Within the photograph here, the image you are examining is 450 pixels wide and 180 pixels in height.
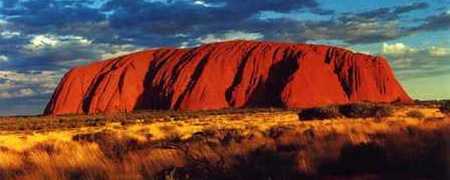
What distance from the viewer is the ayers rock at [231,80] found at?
108188 millimetres

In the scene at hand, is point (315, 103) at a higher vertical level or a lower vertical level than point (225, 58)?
lower

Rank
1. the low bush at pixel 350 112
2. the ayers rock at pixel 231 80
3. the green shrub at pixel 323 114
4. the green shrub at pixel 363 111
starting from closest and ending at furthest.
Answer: the green shrub at pixel 363 111 → the low bush at pixel 350 112 → the green shrub at pixel 323 114 → the ayers rock at pixel 231 80

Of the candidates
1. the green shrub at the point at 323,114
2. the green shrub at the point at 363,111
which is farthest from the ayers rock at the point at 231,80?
the green shrub at the point at 363,111

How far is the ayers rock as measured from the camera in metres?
108

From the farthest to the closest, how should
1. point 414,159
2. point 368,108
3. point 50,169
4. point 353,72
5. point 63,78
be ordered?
point 63,78 → point 353,72 → point 368,108 → point 50,169 → point 414,159

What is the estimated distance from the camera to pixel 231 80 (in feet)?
370

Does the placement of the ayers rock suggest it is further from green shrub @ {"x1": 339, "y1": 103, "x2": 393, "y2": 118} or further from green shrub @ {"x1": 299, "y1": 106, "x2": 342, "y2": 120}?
green shrub @ {"x1": 339, "y1": 103, "x2": 393, "y2": 118}

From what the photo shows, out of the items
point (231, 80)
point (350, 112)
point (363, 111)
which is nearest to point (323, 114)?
point (350, 112)

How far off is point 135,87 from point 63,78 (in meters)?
14.2

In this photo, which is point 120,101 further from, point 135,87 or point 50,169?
point 50,169

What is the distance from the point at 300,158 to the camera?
10.6 meters

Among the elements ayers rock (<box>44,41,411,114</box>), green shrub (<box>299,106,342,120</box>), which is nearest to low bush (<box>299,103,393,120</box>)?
green shrub (<box>299,106,342,120</box>)

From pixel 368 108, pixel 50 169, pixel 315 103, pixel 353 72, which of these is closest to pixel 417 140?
pixel 50 169

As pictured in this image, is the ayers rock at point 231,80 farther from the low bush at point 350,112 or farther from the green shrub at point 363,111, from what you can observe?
the green shrub at point 363,111
